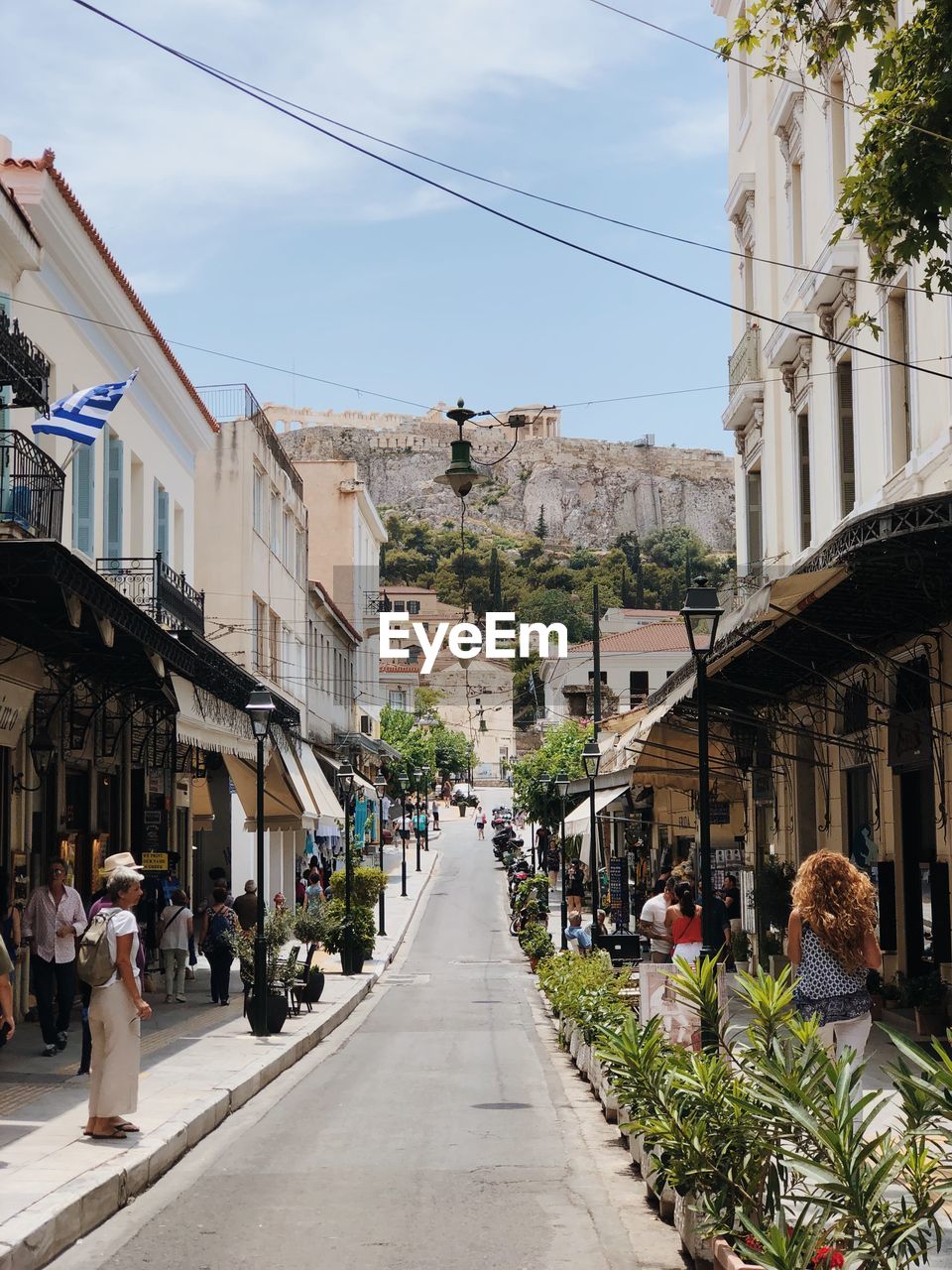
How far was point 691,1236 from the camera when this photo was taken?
723 cm

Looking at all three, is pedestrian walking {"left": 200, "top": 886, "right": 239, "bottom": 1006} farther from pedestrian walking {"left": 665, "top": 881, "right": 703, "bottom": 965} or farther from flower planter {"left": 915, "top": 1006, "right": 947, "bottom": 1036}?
flower planter {"left": 915, "top": 1006, "right": 947, "bottom": 1036}

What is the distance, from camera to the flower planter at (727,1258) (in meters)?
5.74

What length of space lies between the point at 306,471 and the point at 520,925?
29055 mm

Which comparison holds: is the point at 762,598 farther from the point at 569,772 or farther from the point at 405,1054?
the point at 569,772

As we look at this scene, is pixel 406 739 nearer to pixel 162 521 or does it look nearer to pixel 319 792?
pixel 319 792

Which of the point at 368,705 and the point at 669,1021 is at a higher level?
the point at 368,705

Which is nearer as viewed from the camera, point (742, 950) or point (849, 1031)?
point (849, 1031)

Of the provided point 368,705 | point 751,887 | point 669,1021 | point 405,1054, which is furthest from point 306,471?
point 669,1021

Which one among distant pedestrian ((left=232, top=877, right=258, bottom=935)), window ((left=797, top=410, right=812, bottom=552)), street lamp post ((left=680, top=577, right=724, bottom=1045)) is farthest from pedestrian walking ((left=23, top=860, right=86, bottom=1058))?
window ((left=797, top=410, right=812, bottom=552))

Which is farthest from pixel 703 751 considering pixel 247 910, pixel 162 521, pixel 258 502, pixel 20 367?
pixel 258 502

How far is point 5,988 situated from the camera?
9.22 metres

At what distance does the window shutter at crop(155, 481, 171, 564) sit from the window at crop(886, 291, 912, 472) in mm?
13884

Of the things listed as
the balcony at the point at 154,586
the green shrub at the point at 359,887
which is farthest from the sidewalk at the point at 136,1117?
the green shrub at the point at 359,887

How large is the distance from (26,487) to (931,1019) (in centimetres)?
1058
